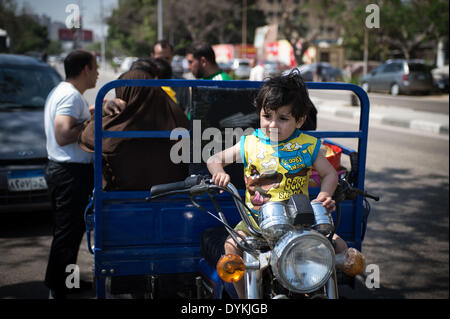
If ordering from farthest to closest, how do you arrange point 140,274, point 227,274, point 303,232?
point 140,274, point 227,274, point 303,232

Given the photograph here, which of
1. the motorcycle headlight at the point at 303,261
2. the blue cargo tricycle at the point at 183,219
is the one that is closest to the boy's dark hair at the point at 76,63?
the blue cargo tricycle at the point at 183,219

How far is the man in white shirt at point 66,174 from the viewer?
3.25m

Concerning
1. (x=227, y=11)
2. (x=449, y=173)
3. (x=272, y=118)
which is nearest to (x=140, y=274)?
(x=272, y=118)

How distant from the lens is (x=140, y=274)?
2.69 m

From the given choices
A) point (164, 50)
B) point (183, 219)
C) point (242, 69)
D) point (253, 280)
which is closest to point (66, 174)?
point (183, 219)

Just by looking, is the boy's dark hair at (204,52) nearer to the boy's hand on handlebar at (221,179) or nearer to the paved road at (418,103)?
the boy's hand on handlebar at (221,179)

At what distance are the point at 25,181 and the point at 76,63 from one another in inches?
75.0

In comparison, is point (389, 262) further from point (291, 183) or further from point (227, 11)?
point (227, 11)

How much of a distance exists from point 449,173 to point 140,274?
6.47 metres

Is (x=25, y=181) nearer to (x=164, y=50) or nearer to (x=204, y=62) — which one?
(x=204, y=62)

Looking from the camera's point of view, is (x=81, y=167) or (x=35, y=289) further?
(x=35, y=289)

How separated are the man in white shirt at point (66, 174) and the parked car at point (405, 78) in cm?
2191

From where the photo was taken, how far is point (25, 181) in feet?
15.8

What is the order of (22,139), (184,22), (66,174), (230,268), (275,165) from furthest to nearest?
1. (184,22)
2. (22,139)
3. (66,174)
4. (275,165)
5. (230,268)
